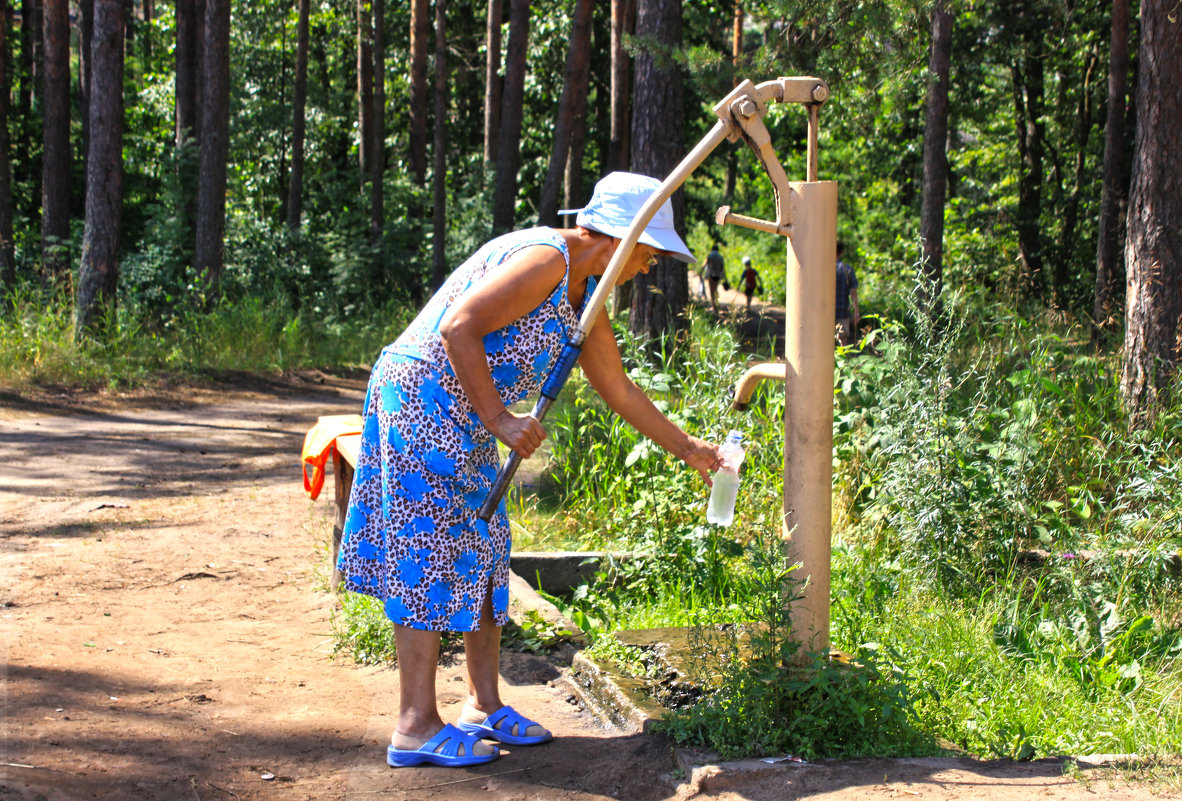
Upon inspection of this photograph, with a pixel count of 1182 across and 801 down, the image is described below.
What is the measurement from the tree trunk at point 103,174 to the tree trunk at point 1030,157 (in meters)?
15.0

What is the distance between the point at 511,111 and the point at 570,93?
3.83 feet

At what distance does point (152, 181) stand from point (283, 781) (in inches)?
749

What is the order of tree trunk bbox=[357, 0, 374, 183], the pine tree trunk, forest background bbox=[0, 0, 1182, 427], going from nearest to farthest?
forest background bbox=[0, 0, 1182, 427] < the pine tree trunk < tree trunk bbox=[357, 0, 374, 183]

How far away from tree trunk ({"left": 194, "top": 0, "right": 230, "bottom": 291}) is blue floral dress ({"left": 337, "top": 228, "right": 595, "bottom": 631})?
12090mm

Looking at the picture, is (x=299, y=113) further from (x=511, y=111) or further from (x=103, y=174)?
(x=103, y=174)

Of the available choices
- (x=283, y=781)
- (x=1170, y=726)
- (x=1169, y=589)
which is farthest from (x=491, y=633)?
(x=1169, y=589)

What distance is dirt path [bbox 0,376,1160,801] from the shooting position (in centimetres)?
287

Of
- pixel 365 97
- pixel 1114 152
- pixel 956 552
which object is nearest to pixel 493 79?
pixel 365 97

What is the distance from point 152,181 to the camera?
19625 mm

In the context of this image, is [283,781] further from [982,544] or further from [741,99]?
[982,544]

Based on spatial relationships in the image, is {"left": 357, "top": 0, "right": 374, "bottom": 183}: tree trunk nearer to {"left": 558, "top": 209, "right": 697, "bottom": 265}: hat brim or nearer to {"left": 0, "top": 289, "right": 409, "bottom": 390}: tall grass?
{"left": 0, "top": 289, "right": 409, "bottom": 390}: tall grass

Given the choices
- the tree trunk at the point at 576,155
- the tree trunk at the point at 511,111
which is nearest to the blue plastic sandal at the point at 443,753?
the tree trunk at the point at 511,111

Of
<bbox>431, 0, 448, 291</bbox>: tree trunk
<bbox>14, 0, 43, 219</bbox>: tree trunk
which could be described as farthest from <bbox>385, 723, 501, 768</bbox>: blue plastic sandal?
<bbox>14, 0, 43, 219</bbox>: tree trunk

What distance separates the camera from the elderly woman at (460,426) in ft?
9.54
